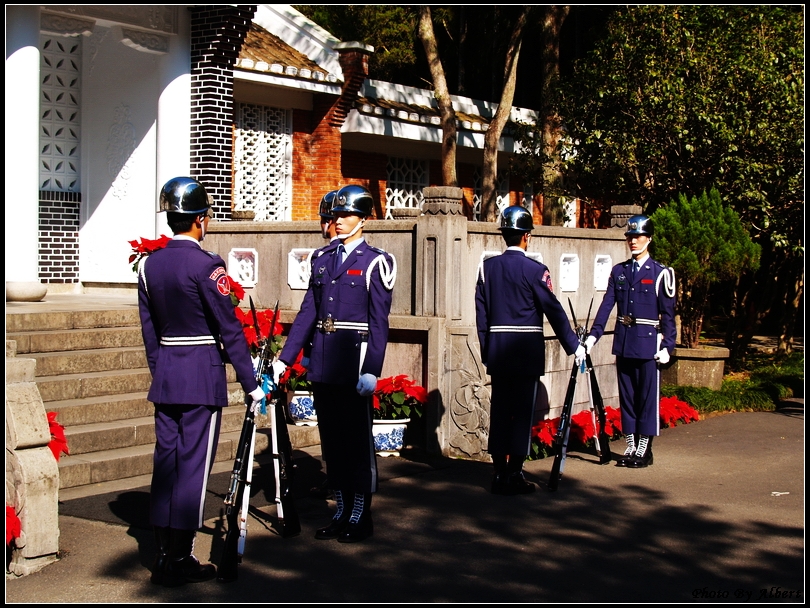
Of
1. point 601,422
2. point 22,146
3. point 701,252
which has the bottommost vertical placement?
point 601,422

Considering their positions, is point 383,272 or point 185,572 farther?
point 383,272

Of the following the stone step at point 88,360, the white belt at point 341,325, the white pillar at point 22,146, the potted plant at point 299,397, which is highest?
the white pillar at point 22,146

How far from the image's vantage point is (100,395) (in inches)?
364

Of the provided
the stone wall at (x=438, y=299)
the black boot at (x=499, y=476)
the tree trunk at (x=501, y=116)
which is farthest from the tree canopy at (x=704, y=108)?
the black boot at (x=499, y=476)

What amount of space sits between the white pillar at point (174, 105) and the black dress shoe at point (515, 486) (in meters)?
6.81

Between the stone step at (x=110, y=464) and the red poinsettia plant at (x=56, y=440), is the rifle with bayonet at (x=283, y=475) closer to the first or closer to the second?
the red poinsettia plant at (x=56, y=440)

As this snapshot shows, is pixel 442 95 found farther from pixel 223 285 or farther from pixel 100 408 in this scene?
pixel 223 285

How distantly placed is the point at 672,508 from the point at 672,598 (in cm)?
221

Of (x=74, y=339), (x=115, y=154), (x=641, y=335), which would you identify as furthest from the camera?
(x=115, y=154)

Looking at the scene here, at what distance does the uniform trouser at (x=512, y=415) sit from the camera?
26.8 feet

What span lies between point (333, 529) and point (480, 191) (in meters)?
15.7

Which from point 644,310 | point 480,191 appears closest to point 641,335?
point 644,310

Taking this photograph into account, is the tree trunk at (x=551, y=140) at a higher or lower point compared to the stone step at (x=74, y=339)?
higher

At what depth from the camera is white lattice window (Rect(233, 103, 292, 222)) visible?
52.6 ft
